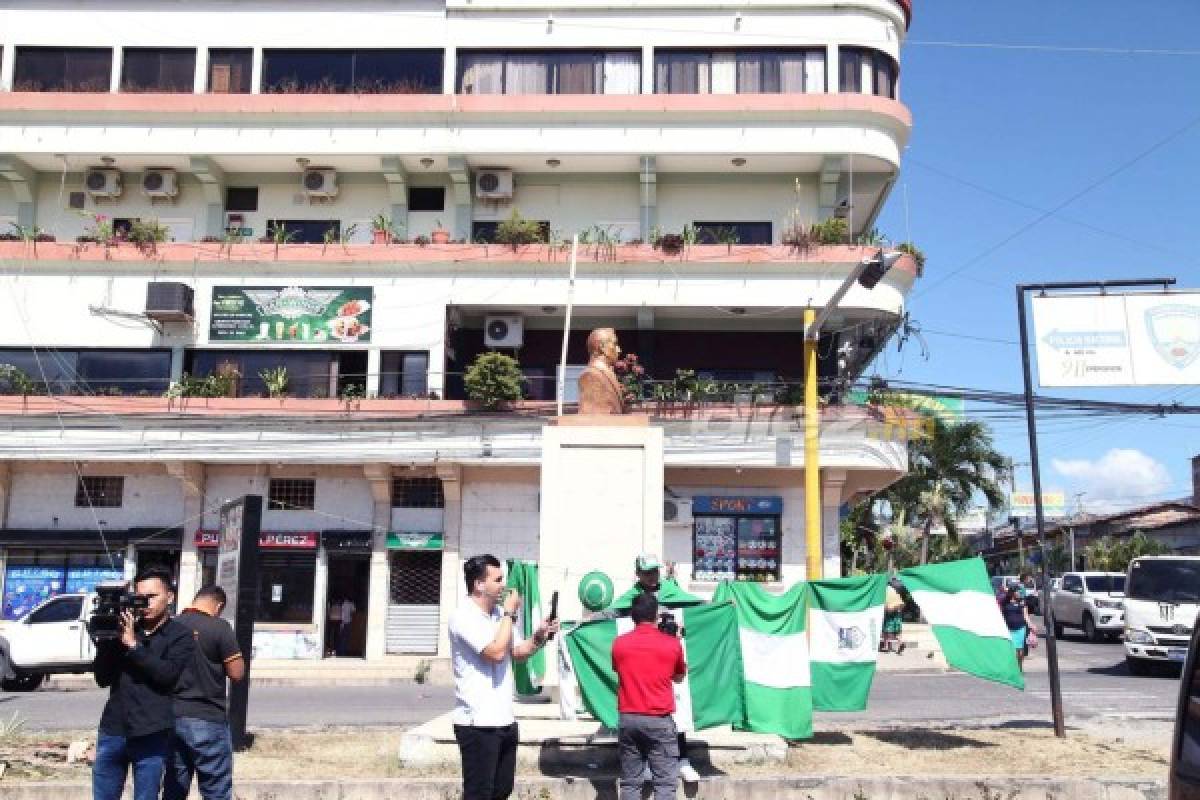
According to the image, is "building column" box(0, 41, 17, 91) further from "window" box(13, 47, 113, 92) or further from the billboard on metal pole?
the billboard on metal pole

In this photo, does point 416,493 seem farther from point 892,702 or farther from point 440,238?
point 892,702

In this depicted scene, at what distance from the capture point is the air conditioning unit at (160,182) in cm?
2795

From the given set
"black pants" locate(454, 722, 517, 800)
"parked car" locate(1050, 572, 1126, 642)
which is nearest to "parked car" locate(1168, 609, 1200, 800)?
"black pants" locate(454, 722, 517, 800)

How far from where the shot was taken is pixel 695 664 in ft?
34.4

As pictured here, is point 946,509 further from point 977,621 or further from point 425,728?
point 425,728

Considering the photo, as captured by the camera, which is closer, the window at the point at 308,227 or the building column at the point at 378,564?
the building column at the point at 378,564

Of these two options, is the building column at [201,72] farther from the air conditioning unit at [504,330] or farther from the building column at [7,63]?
the air conditioning unit at [504,330]

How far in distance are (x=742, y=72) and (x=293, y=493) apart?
581 inches

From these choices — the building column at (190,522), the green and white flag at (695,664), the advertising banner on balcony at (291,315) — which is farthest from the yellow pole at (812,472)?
the building column at (190,522)

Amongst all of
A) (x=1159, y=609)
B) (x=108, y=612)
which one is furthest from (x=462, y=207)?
(x=108, y=612)

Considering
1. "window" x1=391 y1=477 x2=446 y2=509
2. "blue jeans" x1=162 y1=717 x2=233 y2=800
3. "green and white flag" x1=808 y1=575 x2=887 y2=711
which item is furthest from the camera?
"window" x1=391 y1=477 x2=446 y2=509

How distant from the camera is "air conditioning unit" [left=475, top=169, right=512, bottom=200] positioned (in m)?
27.6

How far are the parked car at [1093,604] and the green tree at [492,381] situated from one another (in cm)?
1557

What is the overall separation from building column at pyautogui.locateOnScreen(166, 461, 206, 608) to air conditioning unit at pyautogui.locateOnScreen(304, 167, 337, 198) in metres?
7.47
